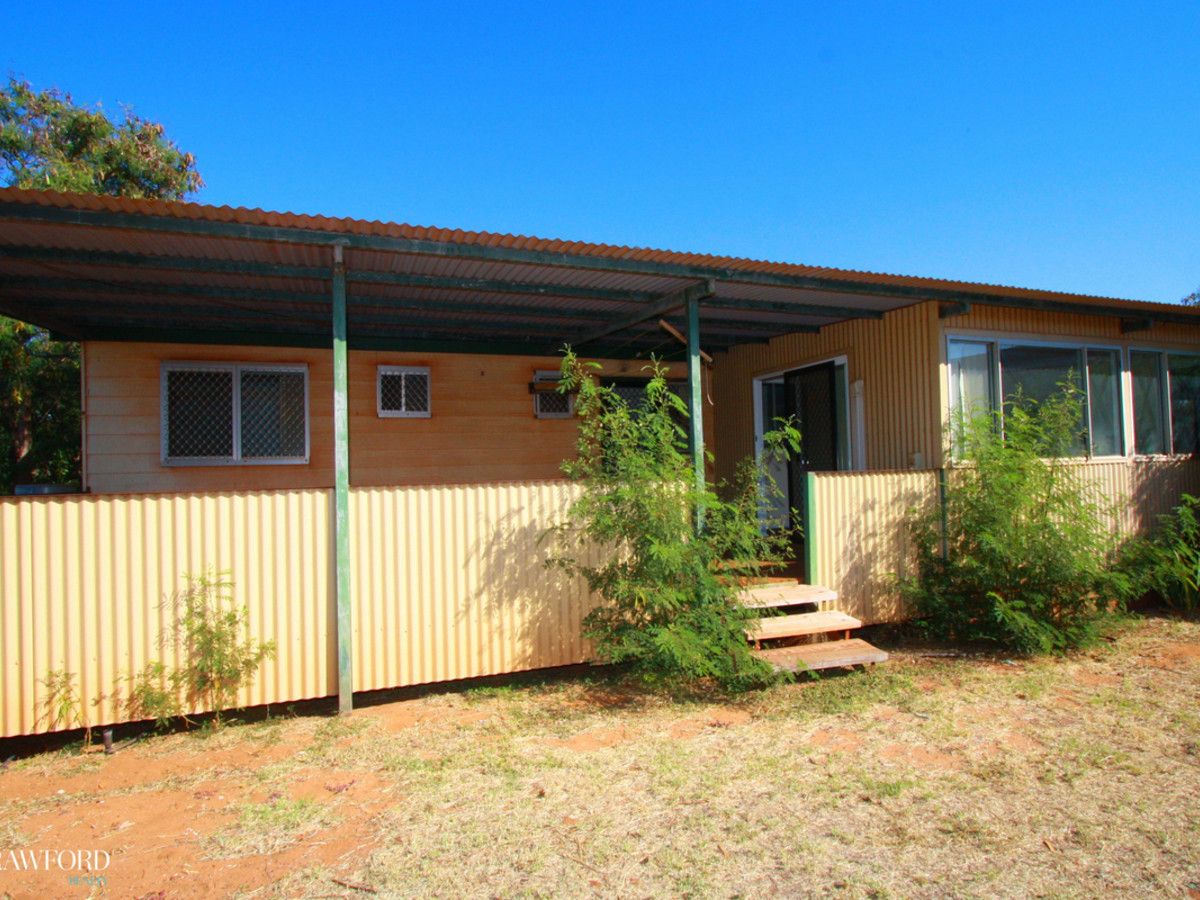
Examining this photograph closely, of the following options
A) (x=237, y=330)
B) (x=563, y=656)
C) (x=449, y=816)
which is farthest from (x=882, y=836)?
(x=237, y=330)

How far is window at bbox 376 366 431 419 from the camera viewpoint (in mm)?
7871

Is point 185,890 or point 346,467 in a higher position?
point 346,467

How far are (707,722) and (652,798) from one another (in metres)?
1.16

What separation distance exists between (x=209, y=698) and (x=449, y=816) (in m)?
2.08

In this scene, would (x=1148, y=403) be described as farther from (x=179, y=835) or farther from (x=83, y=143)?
(x=83, y=143)

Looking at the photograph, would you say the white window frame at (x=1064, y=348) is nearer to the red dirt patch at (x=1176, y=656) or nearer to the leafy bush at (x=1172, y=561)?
the leafy bush at (x=1172, y=561)

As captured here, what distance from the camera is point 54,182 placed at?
12844mm

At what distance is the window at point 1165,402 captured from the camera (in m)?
8.46

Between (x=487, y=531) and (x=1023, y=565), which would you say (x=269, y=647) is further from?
(x=1023, y=565)

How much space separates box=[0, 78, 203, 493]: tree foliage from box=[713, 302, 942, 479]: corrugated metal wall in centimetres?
1133

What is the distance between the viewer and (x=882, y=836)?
3.08 m

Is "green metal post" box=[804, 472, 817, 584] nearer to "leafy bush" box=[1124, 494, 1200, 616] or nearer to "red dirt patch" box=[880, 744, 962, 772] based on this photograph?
"red dirt patch" box=[880, 744, 962, 772]

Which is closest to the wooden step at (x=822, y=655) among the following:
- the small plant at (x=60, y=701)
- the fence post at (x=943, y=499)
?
the fence post at (x=943, y=499)

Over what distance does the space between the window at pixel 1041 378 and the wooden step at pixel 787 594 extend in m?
2.22
